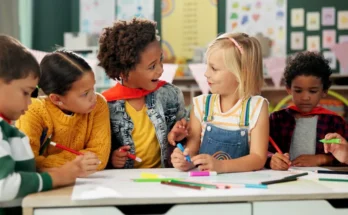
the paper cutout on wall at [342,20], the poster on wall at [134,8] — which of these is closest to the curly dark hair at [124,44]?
the poster on wall at [134,8]

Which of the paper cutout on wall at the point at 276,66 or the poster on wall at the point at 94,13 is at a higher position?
the poster on wall at the point at 94,13

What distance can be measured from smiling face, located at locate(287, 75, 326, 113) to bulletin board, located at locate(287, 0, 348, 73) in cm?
345

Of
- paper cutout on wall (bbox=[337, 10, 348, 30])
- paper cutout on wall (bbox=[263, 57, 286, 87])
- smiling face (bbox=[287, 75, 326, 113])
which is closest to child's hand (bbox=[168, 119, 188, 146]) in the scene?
smiling face (bbox=[287, 75, 326, 113])

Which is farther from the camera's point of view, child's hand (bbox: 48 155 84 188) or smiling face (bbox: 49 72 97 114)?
smiling face (bbox: 49 72 97 114)

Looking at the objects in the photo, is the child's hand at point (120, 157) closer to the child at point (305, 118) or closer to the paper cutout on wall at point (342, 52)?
the child at point (305, 118)

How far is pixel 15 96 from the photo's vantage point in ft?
3.87

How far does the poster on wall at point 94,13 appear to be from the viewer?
5.36 metres

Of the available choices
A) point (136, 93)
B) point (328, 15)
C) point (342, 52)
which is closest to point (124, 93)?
point (136, 93)

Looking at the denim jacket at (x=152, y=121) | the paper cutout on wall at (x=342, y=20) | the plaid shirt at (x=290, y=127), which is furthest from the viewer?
the paper cutout on wall at (x=342, y=20)

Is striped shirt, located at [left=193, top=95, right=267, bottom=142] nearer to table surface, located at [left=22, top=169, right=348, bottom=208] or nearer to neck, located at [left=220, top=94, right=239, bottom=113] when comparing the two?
neck, located at [left=220, top=94, right=239, bottom=113]

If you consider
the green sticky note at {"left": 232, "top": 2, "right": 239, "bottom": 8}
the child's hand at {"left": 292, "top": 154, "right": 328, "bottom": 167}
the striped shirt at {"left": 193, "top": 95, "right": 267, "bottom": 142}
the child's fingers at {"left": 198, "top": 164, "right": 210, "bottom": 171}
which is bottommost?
the child's hand at {"left": 292, "top": 154, "right": 328, "bottom": 167}

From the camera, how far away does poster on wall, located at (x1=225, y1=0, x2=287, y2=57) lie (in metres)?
5.19

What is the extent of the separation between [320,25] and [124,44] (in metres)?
3.97

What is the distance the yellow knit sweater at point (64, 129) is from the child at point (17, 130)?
185mm
